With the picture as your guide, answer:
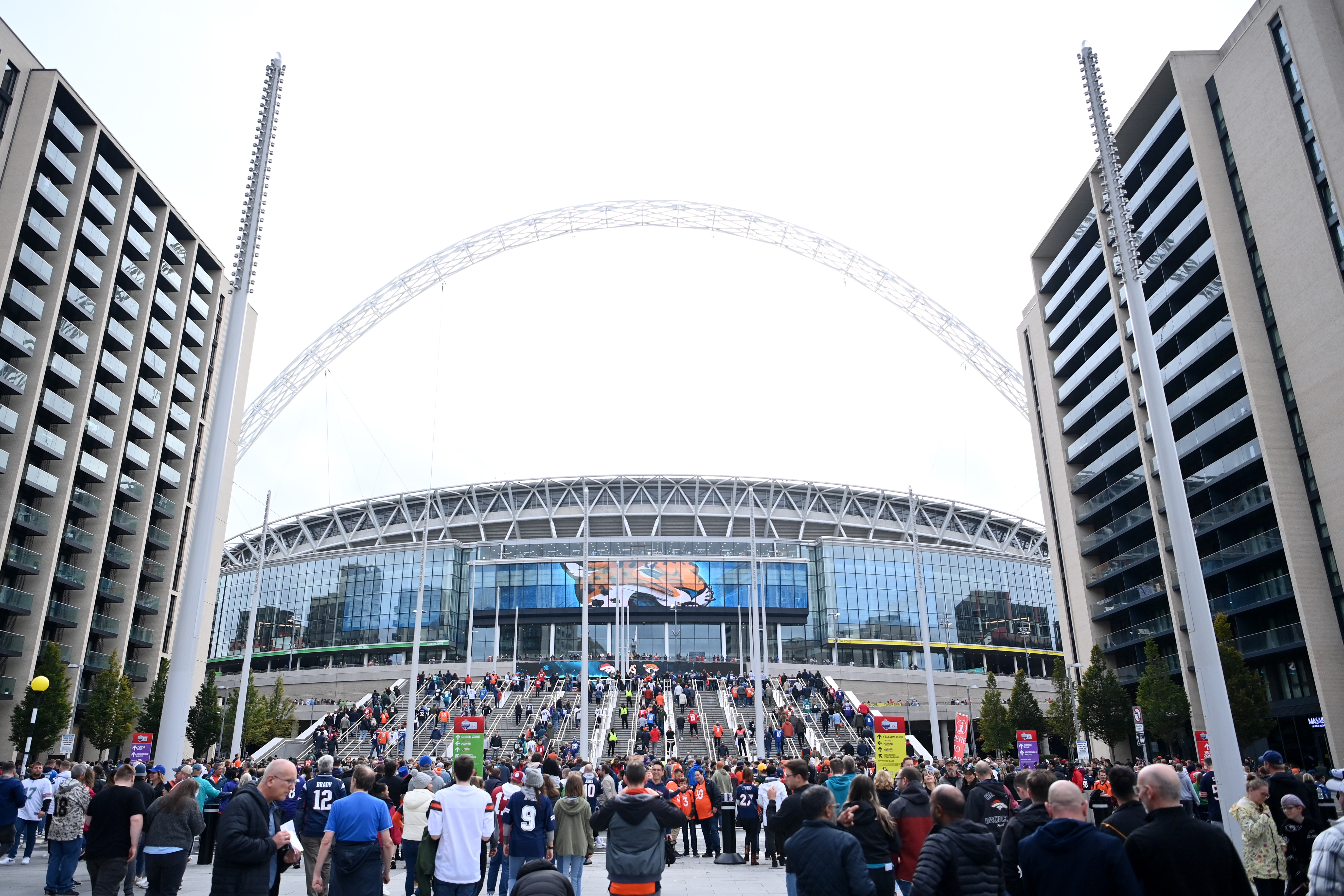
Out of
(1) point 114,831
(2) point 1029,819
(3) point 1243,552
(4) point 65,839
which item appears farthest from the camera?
(3) point 1243,552

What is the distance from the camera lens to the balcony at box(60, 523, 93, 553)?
59.7 meters

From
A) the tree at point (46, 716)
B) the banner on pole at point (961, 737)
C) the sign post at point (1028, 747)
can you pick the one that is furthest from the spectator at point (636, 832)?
the tree at point (46, 716)

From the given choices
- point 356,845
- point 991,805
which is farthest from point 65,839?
point 991,805

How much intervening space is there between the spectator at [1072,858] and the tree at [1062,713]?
4953 cm

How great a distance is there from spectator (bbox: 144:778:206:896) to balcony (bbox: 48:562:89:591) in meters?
57.9

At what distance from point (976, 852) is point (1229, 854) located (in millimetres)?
1666

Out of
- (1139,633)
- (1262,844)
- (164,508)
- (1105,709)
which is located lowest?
(1262,844)

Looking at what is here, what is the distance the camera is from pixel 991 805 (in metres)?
12.0

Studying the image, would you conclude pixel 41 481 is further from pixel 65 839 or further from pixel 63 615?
pixel 65 839

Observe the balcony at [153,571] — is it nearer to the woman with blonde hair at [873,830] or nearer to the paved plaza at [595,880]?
the paved plaza at [595,880]

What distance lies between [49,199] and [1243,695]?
71.5 metres

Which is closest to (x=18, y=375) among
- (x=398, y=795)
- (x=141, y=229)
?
(x=141, y=229)

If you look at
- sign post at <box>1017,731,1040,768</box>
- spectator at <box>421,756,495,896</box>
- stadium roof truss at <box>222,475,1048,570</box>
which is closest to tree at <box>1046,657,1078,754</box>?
sign post at <box>1017,731,1040,768</box>

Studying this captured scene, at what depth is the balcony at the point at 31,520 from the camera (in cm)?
5562
